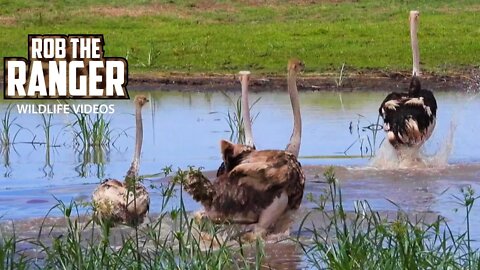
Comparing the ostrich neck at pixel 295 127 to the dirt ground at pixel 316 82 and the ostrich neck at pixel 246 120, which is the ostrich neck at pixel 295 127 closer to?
the ostrich neck at pixel 246 120

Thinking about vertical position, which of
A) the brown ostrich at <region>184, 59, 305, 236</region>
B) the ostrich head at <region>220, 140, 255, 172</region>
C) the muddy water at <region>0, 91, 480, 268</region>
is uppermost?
the ostrich head at <region>220, 140, 255, 172</region>

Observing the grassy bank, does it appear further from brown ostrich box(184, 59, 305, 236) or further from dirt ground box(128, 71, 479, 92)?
brown ostrich box(184, 59, 305, 236)

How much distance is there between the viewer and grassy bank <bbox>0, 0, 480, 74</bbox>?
1051 inches

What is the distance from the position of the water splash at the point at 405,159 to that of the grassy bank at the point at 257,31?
34.6ft

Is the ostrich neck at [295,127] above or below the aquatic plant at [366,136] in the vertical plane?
above

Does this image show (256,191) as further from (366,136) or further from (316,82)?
(316,82)

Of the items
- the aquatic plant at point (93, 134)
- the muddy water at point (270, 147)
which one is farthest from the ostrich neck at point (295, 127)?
the aquatic plant at point (93, 134)

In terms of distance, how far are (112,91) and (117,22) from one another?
10.5 meters

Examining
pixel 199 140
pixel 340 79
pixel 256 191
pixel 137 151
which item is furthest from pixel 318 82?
pixel 256 191

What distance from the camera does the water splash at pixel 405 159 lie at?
1462cm

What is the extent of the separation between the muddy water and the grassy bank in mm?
5423

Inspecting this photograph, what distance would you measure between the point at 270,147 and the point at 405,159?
1.63 m

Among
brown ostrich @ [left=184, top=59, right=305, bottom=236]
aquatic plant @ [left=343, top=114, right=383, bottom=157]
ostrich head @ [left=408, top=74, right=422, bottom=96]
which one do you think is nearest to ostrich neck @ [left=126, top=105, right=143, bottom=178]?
brown ostrich @ [left=184, top=59, right=305, bottom=236]

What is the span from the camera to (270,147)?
15656 millimetres
